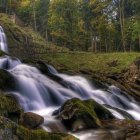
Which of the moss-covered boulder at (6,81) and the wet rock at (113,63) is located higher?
the moss-covered boulder at (6,81)

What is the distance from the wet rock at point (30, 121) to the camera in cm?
1180

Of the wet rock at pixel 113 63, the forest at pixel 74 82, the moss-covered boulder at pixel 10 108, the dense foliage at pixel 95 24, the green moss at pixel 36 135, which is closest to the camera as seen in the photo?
the green moss at pixel 36 135

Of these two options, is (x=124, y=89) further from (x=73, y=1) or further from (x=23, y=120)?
(x=73, y=1)

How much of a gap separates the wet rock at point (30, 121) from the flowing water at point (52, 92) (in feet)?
4.03

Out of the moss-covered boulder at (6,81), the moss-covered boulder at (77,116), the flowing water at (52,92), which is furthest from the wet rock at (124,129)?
the moss-covered boulder at (6,81)

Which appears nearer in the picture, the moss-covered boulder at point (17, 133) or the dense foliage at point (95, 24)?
A: the moss-covered boulder at point (17, 133)

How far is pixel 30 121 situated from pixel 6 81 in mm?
7301

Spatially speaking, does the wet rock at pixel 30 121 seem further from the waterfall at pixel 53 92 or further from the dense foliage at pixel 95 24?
the dense foliage at pixel 95 24

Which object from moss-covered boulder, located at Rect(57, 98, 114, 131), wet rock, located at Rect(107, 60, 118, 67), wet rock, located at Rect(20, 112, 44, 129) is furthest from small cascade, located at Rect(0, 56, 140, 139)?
wet rock, located at Rect(107, 60, 118, 67)

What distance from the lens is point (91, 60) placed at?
3778 centimetres

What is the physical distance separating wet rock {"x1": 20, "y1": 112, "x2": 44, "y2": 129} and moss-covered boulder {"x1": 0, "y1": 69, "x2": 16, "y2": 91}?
20.2 ft

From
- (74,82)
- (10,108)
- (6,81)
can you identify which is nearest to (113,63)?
(74,82)

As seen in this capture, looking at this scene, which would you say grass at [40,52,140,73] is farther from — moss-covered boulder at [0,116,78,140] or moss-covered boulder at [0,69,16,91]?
moss-covered boulder at [0,116,78,140]

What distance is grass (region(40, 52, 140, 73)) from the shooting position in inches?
1348
